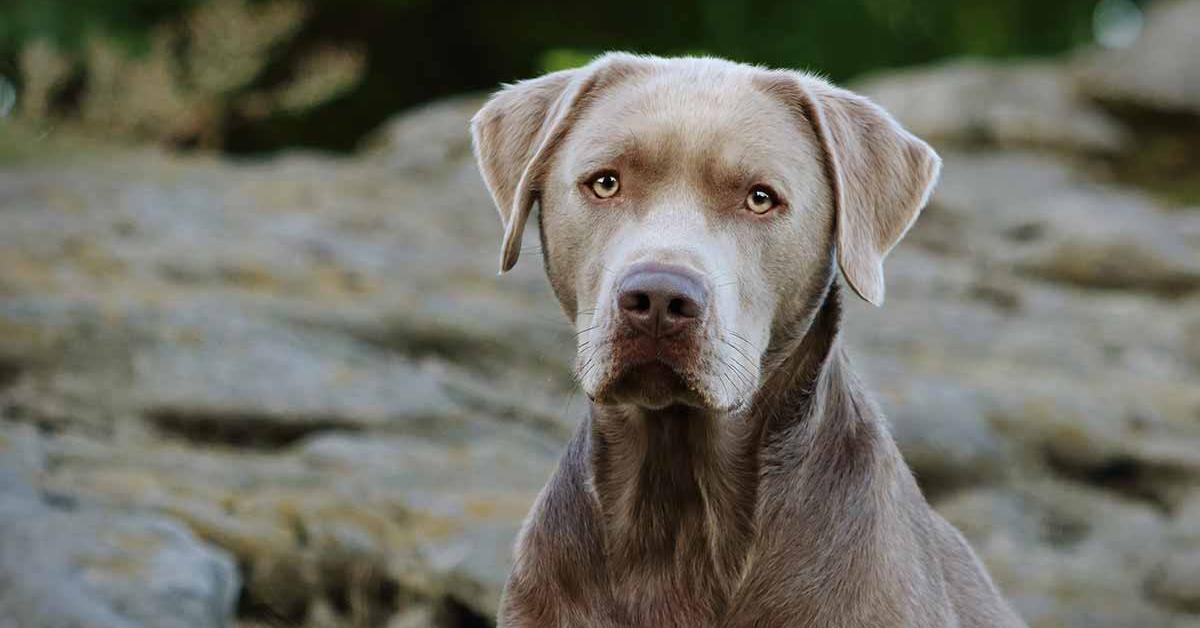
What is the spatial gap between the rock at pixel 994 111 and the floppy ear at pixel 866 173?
10.2 metres

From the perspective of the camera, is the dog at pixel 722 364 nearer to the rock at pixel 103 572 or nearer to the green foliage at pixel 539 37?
the rock at pixel 103 572

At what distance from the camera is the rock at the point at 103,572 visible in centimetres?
536

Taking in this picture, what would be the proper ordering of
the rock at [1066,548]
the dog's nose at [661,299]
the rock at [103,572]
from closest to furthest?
1. the dog's nose at [661,299]
2. the rock at [103,572]
3. the rock at [1066,548]

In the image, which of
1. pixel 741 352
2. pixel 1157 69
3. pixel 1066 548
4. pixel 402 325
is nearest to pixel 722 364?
pixel 741 352

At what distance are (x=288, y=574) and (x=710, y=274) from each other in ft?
10.7

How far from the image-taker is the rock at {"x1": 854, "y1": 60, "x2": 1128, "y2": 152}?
14.4 m

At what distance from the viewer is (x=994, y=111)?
572 inches

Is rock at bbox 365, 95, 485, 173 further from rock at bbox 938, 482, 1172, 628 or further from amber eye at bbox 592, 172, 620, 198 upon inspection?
amber eye at bbox 592, 172, 620, 198

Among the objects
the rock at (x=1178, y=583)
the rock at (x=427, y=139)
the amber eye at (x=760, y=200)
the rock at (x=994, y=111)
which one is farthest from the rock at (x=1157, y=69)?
the amber eye at (x=760, y=200)

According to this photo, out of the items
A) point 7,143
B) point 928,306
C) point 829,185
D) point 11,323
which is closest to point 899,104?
point 928,306

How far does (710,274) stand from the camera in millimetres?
3691

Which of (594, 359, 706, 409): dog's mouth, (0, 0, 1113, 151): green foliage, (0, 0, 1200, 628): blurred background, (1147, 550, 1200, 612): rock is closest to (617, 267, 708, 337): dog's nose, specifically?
(594, 359, 706, 409): dog's mouth

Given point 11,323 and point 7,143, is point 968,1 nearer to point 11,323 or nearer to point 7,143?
point 7,143

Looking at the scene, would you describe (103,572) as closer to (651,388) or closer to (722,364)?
(651,388)
